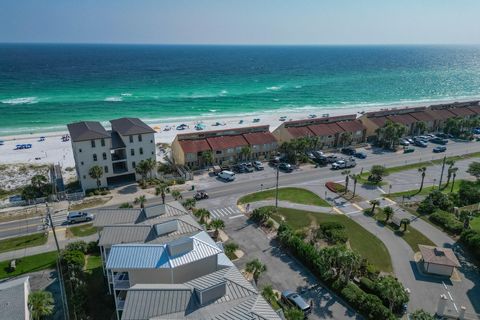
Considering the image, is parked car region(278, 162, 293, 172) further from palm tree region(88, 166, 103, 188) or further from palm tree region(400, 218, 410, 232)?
palm tree region(88, 166, 103, 188)

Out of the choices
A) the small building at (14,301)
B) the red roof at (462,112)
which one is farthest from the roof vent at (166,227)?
the red roof at (462,112)

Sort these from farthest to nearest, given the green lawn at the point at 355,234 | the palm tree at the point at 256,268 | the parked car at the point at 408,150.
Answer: the parked car at the point at 408,150, the green lawn at the point at 355,234, the palm tree at the point at 256,268

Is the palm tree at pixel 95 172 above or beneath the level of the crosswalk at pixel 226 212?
above

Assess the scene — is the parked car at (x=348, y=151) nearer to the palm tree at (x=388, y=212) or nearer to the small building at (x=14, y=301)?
the palm tree at (x=388, y=212)

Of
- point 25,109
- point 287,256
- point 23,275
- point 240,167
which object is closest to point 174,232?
point 287,256

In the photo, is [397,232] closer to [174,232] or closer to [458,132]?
[174,232]

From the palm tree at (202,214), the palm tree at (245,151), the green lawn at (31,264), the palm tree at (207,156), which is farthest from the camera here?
the palm tree at (245,151)

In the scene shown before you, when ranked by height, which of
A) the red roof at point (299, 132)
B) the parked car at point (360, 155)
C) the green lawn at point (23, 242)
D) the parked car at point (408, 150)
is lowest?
the green lawn at point (23, 242)
